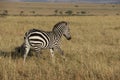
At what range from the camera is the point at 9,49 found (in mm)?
12039

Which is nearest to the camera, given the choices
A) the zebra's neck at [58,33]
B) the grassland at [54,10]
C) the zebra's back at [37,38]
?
the zebra's back at [37,38]

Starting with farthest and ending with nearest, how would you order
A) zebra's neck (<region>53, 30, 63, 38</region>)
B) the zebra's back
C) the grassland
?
the grassland → zebra's neck (<region>53, 30, 63, 38</region>) → the zebra's back

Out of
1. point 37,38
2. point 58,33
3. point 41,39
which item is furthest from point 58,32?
point 37,38

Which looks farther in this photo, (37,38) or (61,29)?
(61,29)

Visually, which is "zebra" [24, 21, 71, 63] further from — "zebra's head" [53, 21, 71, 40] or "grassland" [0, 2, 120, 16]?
"grassland" [0, 2, 120, 16]

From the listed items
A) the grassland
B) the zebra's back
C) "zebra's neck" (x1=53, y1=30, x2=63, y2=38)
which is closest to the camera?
the zebra's back

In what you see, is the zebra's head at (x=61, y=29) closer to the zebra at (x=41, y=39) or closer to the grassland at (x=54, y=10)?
the zebra at (x=41, y=39)

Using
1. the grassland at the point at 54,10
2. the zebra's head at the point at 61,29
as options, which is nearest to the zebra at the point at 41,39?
the zebra's head at the point at 61,29

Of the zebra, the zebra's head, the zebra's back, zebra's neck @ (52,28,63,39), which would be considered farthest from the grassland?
the zebra's back

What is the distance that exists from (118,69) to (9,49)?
6.15m

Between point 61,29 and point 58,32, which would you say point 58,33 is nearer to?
point 58,32

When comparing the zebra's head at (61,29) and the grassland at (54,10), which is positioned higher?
the grassland at (54,10)

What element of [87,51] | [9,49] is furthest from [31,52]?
[87,51]

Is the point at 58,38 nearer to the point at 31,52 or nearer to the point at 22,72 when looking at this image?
the point at 31,52
